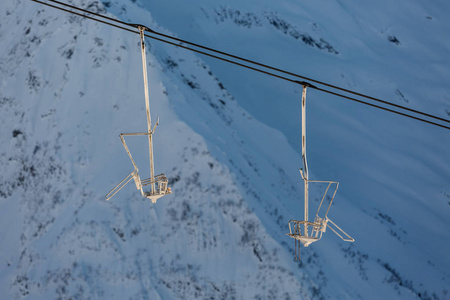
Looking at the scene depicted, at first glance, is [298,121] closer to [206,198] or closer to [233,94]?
[233,94]

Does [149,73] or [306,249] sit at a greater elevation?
[149,73]

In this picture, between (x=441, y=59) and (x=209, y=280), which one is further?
(x=441, y=59)

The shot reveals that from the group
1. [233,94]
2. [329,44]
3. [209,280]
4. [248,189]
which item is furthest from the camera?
[329,44]

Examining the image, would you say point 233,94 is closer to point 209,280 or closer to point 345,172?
point 345,172

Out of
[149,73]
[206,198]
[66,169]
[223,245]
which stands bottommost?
[223,245]

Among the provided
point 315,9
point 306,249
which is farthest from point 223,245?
point 315,9

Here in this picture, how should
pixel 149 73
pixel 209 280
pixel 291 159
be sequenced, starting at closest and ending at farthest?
pixel 209 280
pixel 149 73
pixel 291 159
